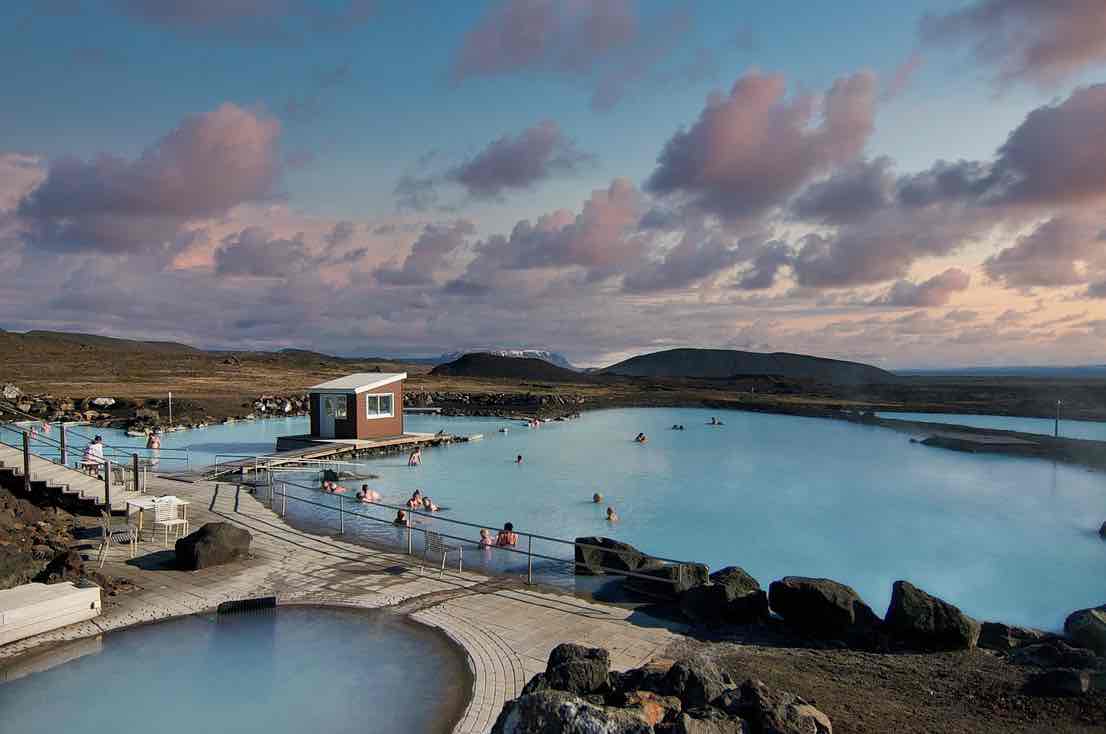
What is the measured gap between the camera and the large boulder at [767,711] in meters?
4.73

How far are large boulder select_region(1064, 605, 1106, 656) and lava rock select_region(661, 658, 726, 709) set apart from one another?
20.9 ft

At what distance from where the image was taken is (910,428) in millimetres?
45906

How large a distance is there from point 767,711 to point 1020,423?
56563 mm

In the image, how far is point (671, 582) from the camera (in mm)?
9727

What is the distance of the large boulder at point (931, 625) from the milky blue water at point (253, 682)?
5502mm

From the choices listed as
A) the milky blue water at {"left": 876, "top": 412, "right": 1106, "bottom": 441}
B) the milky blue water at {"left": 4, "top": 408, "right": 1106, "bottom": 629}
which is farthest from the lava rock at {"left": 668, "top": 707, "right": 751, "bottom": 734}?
the milky blue water at {"left": 876, "top": 412, "right": 1106, "bottom": 441}

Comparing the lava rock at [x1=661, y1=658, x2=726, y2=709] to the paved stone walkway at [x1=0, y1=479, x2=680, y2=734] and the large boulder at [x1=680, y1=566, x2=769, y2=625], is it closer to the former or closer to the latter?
the paved stone walkway at [x1=0, y1=479, x2=680, y2=734]

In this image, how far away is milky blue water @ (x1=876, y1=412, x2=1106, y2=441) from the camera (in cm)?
4672

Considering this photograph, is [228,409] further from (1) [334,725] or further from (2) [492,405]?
(1) [334,725]

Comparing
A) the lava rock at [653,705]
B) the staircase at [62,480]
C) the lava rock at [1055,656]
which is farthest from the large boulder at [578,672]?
the staircase at [62,480]

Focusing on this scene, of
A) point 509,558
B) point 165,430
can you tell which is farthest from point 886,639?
point 165,430

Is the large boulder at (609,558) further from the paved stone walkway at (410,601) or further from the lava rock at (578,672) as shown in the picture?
the lava rock at (578,672)

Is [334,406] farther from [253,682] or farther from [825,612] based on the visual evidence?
[825,612]

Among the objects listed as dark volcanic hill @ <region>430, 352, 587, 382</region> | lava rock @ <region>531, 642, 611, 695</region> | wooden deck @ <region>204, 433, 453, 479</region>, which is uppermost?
dark volcanic hill @ <region>430, 352, 587, 382</region>
